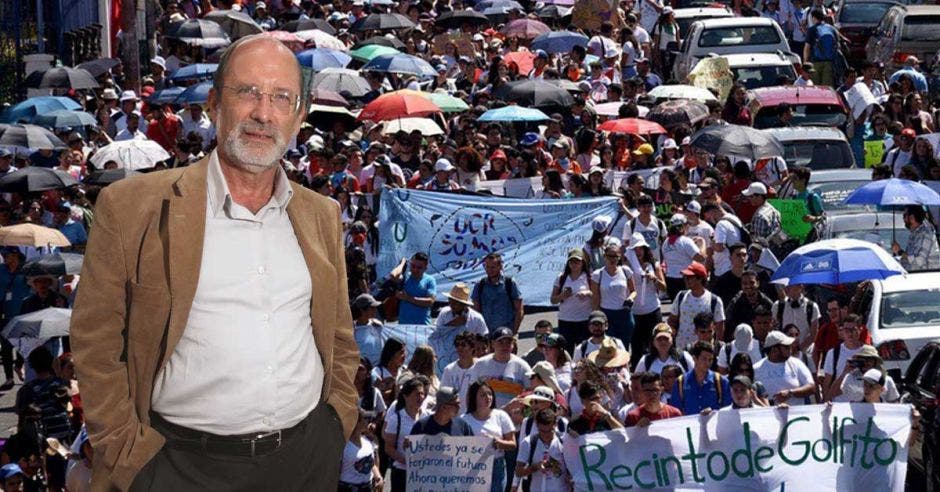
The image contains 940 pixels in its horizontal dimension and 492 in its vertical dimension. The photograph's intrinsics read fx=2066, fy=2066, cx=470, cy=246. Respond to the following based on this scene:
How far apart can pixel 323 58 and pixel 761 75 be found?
619 cm

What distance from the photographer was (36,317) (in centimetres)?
1634

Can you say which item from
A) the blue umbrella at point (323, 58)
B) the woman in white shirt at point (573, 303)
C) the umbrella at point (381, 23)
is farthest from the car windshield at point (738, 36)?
the woman in white shirt at point (573, 303)

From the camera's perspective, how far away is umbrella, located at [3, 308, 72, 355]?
16.1 meters

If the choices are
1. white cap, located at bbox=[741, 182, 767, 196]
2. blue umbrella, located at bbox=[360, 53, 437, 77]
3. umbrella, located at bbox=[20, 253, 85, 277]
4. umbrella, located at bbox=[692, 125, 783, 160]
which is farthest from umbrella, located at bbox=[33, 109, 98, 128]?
white cap, located at bbox=[741, 182, 767, 196]

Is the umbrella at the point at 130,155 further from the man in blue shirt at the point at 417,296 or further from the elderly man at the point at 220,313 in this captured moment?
the elderly man at the point at 220,313

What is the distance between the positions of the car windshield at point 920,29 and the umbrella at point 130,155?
521 inches

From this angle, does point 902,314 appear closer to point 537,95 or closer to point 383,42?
point 537,95

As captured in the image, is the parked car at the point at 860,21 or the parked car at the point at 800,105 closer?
the parked car at the point at 800,105

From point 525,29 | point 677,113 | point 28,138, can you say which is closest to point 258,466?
point 28,138

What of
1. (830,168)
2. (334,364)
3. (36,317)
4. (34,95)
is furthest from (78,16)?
(334,364)

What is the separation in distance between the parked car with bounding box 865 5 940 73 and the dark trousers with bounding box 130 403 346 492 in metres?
27.5

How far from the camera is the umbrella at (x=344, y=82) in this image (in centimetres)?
2705

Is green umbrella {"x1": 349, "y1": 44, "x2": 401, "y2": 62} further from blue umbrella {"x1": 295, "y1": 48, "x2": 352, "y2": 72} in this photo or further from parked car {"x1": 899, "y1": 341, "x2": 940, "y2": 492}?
parked car {"x1": 899, "y1": 341, "x2": 940, "y2": 492}

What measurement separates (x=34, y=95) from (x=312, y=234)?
83.4 feet
